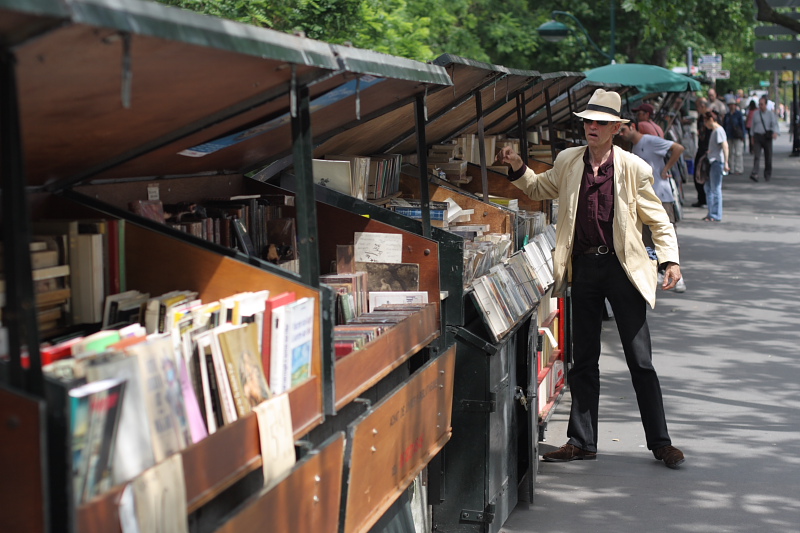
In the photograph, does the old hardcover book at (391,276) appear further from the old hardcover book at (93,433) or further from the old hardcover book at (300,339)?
the old hardcover book at (93,433)

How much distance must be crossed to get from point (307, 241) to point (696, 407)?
15.1 ft

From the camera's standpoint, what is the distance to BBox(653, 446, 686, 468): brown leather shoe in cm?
583

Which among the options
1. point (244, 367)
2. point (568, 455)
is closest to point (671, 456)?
point (568, 455)

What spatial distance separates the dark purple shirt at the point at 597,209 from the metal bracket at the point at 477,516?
1.68 m

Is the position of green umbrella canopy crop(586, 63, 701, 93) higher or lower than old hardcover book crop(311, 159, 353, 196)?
higher

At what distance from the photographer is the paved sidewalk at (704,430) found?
5191mm

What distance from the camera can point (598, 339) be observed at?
577 cm

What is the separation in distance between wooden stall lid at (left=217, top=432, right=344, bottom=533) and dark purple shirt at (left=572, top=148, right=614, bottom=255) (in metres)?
2.80

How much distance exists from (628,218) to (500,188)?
2708mm

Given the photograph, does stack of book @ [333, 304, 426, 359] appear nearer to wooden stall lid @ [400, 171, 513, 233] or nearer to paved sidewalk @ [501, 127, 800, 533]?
paved sidewalk @ [501, 127, 800, 533]

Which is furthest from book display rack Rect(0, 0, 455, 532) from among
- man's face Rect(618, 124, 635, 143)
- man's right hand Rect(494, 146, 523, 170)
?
man's face Rect(618, 124, 635, 143)

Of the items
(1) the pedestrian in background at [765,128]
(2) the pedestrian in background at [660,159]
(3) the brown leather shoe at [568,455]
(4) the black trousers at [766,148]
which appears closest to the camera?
(3) the brown leather shoe at [568,455]

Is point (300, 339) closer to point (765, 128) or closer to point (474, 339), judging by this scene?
point (474, 339)

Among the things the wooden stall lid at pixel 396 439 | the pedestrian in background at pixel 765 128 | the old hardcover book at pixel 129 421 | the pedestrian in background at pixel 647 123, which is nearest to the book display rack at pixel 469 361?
the wooden stall lid at pixel 396 439
